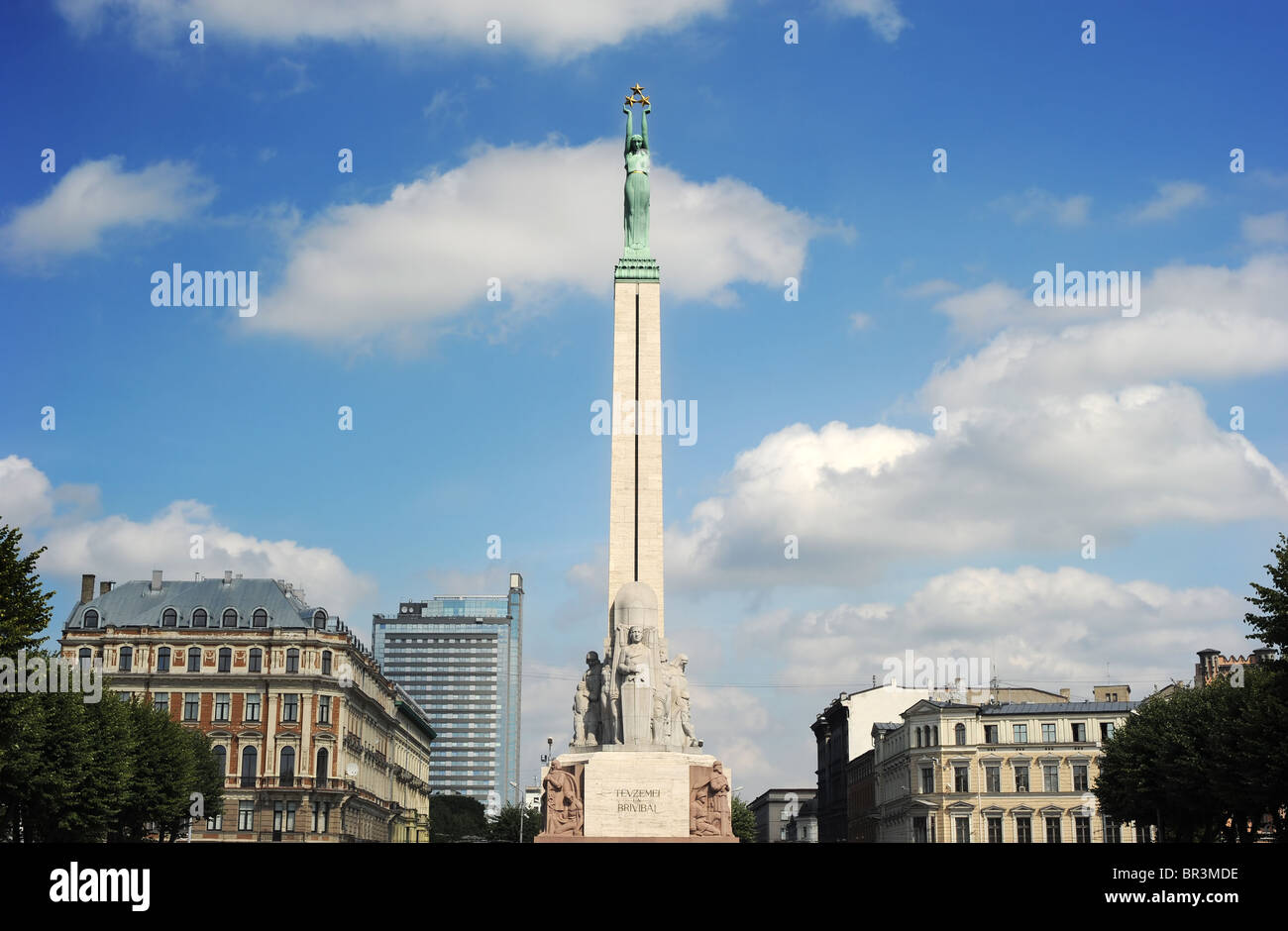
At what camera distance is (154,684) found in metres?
96.2

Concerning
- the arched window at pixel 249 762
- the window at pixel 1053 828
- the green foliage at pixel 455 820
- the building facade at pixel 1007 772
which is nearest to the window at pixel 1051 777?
the building facade at pixel 1007 772

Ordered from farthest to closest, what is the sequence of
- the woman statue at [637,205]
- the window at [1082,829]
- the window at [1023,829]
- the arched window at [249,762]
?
the window at [1023,829]
the window at [1082,829]
the arched window at [249,762]
the woman statue at [637,205]

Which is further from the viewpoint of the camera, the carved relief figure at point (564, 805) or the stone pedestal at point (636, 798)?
the carved relief figure at point (564, 805)

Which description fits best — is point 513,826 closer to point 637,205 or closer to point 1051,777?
point 1051,777

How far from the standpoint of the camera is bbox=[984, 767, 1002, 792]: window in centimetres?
10519

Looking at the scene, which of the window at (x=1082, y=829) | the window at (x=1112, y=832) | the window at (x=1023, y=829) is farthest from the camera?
the window at (x=1023, y=829)

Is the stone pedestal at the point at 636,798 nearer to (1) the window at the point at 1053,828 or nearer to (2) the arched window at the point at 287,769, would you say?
(2) the arched window at the point at 287,769

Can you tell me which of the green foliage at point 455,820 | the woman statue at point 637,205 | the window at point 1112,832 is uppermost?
the woman statue at point 637,205

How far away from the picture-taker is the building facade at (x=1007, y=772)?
103062mm

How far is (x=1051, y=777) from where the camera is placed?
10425cm

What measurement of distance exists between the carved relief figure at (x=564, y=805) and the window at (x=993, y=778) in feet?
227
